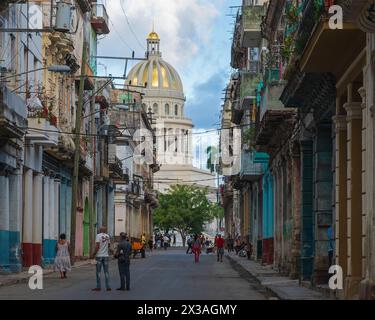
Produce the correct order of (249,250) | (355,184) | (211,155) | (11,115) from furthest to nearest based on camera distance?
(211,155) → (249,250) → (11,115) → (355,184)

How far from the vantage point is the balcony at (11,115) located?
Answer: 1357 inches

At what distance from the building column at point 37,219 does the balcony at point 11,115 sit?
7.64 meters

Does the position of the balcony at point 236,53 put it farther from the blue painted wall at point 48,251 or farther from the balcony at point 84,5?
the blue painted wall at point 48,251

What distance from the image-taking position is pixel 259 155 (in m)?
48.2

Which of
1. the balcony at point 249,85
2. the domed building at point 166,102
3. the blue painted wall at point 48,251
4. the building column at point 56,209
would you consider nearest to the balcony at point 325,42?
the blue painted wall at point 48,251

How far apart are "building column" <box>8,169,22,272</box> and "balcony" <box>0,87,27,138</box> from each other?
3.29 m

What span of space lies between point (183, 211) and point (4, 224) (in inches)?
4321

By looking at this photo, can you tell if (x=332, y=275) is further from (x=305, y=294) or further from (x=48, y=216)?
(x=48, y=216)

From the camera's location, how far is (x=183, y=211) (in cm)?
14912

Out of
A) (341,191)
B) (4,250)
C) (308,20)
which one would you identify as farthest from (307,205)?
(4,250)

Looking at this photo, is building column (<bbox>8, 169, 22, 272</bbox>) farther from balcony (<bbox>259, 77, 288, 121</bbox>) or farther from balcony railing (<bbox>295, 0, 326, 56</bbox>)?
balcony railing (<bbox>295, 0, 326, 56</bbox>)

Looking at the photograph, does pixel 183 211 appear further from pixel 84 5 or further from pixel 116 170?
pixel 84 5
